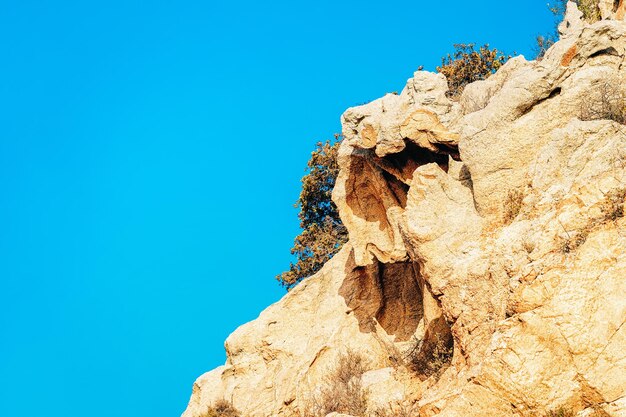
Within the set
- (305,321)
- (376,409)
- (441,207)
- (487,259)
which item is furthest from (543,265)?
(305,321)

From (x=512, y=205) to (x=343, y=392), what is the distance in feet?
21.1

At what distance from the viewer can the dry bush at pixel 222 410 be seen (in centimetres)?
2575

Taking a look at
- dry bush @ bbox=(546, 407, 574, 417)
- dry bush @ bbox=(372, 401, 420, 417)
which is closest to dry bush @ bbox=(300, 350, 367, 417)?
dry bush @ bbox=(372, 401, 420, 417)

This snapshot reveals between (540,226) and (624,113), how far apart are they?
148 inches

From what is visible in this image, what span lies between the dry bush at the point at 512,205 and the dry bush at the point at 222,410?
Result: 11546mm

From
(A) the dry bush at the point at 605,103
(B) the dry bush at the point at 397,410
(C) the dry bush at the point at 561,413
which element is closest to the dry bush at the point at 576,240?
(C) the dry bush at the point at 561,413

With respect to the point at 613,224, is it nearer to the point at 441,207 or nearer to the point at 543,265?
the point at 543,265

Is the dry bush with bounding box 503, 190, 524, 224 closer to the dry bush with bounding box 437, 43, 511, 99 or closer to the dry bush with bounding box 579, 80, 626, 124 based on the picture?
the dry bush with bounding box 579, 80, 626, 124

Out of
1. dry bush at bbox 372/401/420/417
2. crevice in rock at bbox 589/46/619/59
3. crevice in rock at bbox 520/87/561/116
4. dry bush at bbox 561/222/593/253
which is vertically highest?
crevice in rock at bbox 589/46/619/59

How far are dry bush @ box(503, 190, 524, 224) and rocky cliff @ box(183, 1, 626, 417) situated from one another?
3cm

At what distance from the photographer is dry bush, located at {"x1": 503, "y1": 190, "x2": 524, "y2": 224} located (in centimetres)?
1755

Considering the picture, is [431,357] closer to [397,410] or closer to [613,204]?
[397,410]

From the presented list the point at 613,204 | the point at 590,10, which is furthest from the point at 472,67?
the point at 613,204

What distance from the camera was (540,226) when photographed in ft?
50.5
